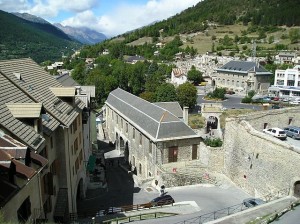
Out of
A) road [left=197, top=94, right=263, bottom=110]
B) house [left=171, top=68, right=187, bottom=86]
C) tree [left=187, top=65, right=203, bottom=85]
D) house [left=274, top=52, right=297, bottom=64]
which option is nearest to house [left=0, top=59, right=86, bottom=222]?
road [left=197, top=94, right=263, bottom=110]

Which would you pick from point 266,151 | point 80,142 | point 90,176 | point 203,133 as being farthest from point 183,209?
point 203,133

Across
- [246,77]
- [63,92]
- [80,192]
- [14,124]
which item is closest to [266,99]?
[246,77]

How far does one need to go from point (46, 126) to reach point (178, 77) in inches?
3783

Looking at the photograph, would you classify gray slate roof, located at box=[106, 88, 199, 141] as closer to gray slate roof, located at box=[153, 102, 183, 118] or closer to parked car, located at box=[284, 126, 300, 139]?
gray slate roof, located at box=[153, 102, 183, 118]

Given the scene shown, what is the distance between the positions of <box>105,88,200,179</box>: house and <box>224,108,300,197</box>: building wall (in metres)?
5.14

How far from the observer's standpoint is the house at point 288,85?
9075 centimetres

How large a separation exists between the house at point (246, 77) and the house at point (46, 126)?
243 ft

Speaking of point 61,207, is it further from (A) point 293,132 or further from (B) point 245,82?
(B) point 245,82

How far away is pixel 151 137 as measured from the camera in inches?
1513

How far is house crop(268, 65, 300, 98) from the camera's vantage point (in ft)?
298

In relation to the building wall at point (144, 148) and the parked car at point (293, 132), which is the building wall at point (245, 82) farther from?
the parked car at point (293, 132)

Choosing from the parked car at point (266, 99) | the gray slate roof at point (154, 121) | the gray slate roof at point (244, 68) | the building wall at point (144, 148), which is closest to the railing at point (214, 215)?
the building wall at point (144, 148)

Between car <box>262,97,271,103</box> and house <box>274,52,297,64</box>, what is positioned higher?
house <box>274,52,297,64</box>

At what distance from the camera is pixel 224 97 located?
89125 mm
